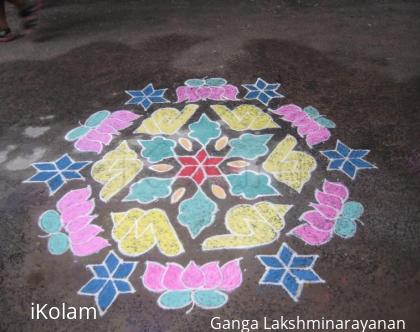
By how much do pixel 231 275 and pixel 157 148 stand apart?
1.67 metres

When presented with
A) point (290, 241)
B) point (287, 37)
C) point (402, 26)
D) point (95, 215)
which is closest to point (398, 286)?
point (290, 241)

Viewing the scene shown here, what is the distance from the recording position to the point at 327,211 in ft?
10.9

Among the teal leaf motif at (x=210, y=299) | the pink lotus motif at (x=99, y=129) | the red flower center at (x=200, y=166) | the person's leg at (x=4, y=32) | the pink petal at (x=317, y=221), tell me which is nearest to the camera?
the teal leaf motif at (x=210, y=299)

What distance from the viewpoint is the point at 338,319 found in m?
2.60

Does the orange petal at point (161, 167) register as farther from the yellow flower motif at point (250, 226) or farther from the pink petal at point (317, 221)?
the pink petal at point (317, 221)

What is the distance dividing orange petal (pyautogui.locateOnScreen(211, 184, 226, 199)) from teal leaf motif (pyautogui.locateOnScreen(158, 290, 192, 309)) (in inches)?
38.5

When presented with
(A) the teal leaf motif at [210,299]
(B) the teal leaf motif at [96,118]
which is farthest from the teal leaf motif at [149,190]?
(B) the teal leaf motif at [96,118]

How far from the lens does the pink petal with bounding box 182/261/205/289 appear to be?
2.85m

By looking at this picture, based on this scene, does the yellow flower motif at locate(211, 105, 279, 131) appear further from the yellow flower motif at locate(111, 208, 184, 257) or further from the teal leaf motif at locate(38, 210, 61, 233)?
the teal leaf motif at locate(38, 210, 61, 233)

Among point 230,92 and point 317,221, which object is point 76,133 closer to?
point 230,92

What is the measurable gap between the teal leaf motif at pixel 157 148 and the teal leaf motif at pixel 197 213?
0.64 m

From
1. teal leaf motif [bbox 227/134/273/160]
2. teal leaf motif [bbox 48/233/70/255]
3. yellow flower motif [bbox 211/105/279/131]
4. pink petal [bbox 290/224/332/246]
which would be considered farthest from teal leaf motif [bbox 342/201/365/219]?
teal leaf motif [bbox 48/233/70/255]

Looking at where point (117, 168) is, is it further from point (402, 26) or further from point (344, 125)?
point (402, 26)

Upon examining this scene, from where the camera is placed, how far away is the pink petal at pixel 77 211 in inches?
134
